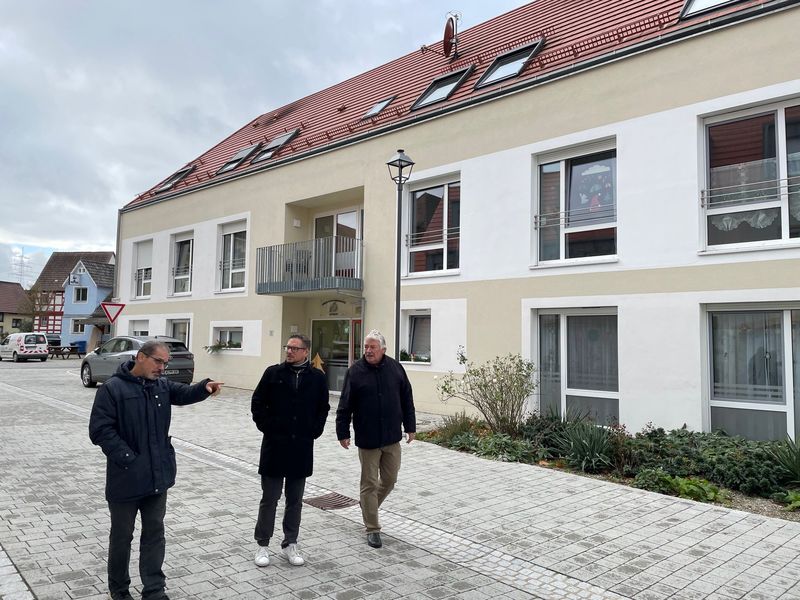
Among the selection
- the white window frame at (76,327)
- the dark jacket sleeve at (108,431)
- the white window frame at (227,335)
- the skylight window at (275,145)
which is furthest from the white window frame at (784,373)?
the white window frame at (76,327)

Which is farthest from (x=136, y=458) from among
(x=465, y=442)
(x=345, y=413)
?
(x=465, y=442)

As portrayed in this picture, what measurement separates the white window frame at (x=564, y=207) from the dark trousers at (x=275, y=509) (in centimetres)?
711

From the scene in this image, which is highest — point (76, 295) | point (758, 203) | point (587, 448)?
point (76, 295)

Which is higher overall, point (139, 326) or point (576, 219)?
point (576, 219)

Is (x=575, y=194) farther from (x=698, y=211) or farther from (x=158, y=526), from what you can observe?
(x=158, y=526)

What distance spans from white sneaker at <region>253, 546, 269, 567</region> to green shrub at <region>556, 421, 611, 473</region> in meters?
4.55

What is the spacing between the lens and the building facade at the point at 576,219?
27.6ft

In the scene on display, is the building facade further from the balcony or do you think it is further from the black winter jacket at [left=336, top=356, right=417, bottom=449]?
the black winter jacket at [left=336, top=356, right=417, bottom=449]

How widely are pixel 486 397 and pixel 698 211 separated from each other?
4.21m

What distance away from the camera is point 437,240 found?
12750 millimetres

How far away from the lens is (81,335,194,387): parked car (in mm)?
15336

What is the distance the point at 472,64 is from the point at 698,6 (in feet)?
17.6

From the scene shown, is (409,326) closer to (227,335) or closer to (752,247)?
(752,247)

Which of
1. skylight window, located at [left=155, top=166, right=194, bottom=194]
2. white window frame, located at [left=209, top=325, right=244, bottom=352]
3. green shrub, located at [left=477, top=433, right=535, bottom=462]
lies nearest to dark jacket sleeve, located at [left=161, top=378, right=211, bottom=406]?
green shrub, located at [left=477, top=433, right=535, bottom=462]
